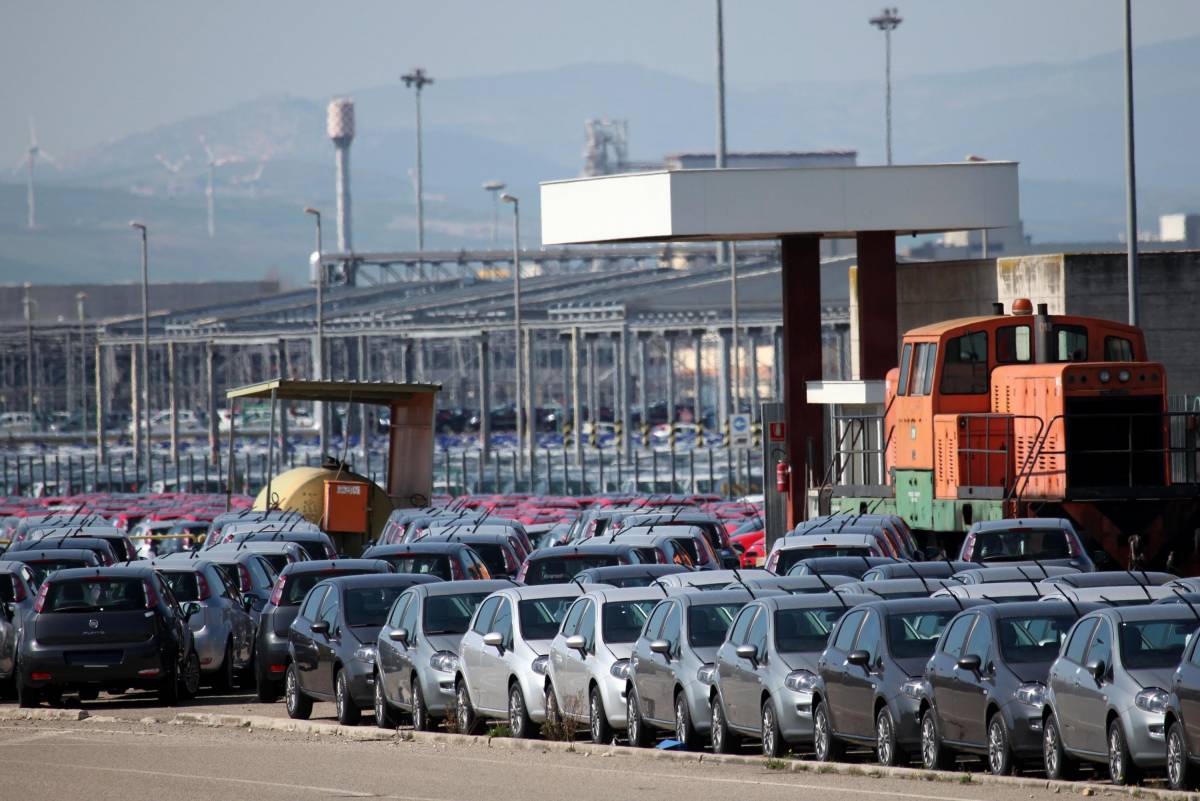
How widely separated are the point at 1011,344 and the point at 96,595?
12919mm

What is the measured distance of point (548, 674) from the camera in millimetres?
18797

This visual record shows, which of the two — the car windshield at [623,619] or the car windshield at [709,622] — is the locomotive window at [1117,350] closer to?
the car windshield at [623,619]

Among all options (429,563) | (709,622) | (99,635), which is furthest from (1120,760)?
(429,563)

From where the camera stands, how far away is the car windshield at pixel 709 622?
18141 millimetres

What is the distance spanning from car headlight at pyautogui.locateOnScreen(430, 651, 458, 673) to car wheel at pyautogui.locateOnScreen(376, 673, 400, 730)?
71 cm

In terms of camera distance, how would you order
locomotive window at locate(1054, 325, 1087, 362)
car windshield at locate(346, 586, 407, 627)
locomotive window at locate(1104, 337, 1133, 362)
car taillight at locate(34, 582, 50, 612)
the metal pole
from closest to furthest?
car windshield at locate(346, 586, 407, 627)
car taillight at locate(34, 582, 50, 612)
locomotive window at locate(1054, 325, 1087, 362)
locomotive window at locate(1104, 337, 1133, 362)
the metal pole

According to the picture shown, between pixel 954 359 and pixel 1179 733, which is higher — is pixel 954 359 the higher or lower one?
the higher one

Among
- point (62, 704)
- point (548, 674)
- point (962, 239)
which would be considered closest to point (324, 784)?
point (548, 674)

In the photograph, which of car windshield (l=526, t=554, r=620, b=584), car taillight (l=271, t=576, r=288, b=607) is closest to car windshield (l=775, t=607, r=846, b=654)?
car windshield (l=526, t=554, r=620, b=584)

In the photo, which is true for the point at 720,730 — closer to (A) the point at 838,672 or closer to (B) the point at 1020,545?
(A) the point at 838,672

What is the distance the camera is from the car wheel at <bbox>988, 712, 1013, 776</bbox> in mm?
15148

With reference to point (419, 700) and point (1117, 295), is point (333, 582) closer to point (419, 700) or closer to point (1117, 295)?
point (419, 700)

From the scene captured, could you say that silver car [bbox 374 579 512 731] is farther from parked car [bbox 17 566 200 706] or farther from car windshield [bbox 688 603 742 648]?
parked car [bbox 17 566 200 706]

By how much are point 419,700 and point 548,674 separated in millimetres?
1802
